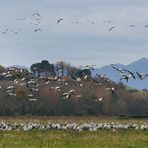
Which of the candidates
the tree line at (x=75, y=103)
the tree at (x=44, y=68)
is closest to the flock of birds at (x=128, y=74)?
the tree line at (x=75, y=103)

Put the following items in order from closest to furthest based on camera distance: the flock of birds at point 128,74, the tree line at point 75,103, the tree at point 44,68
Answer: the flock of birds at point 128,74 < the tree line at point 75,103 < the tree at point 44,68

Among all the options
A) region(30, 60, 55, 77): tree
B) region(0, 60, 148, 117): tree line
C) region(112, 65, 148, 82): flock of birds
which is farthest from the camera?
region(30, 60, 55, 77): tree

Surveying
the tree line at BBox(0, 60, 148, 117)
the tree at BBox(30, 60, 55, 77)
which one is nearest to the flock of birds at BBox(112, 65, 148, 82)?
the tree line at BBox(0, 60, 148, 117)

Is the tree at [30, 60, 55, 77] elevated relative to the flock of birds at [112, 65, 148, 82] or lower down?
elevated

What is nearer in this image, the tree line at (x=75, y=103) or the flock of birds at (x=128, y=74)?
the flock of birds at (x=128, y=74)

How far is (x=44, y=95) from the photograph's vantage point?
111m

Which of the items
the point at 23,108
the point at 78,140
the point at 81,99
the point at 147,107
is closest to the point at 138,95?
the point at 147,107

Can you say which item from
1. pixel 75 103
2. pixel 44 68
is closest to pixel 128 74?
pixel 75 103

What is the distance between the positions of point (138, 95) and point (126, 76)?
7908 cm

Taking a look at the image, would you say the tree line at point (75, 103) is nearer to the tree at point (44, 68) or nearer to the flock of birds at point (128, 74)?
the tree at point (44, 68)

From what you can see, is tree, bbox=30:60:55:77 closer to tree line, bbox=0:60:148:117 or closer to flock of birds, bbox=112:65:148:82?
tree line, bbox=0:60:148:117

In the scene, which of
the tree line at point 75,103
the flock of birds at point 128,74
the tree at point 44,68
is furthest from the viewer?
the tree at point 44,68

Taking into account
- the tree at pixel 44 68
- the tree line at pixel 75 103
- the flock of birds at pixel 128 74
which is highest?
the tree at pixel 44 68

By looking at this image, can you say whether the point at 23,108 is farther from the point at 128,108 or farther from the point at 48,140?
the point at 48,140
